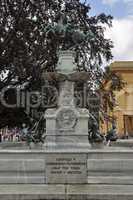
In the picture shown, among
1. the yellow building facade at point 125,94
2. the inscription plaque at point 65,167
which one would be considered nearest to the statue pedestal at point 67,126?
the inscription plaque at point 65,167

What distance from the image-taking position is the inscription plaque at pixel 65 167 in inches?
553

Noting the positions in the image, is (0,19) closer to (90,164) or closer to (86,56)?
(86,56)

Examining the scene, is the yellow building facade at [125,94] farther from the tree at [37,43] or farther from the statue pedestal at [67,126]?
the statue pedestal at [67,126]

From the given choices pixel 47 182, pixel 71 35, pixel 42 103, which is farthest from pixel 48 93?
pixel 47 182

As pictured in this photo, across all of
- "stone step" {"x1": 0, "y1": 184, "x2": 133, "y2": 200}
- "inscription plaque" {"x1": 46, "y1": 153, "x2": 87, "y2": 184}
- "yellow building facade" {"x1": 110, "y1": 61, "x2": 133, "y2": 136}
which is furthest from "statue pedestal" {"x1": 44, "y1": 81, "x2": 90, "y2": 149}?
"yellow building facade" {"x1": 110, "y1": 61, "x2": 133, "y2": 136}

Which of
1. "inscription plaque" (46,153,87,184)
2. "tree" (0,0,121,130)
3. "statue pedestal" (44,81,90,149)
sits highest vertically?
"tree" (0,0,121,130)

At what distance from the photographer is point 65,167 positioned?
14.0 m

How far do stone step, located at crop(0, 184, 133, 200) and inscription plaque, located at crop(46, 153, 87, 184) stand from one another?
15.2 inches

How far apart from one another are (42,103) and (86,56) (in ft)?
16.6

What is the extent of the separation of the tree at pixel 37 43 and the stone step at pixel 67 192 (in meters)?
22.0

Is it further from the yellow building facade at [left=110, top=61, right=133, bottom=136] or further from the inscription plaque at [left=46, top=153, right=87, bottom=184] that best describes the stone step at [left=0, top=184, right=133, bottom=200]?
the yellow building facade at [left=110, top=61, right=133, bottom=136]

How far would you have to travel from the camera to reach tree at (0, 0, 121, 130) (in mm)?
36156

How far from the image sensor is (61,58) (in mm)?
25922

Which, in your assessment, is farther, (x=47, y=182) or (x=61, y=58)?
(x=61, y=58)
